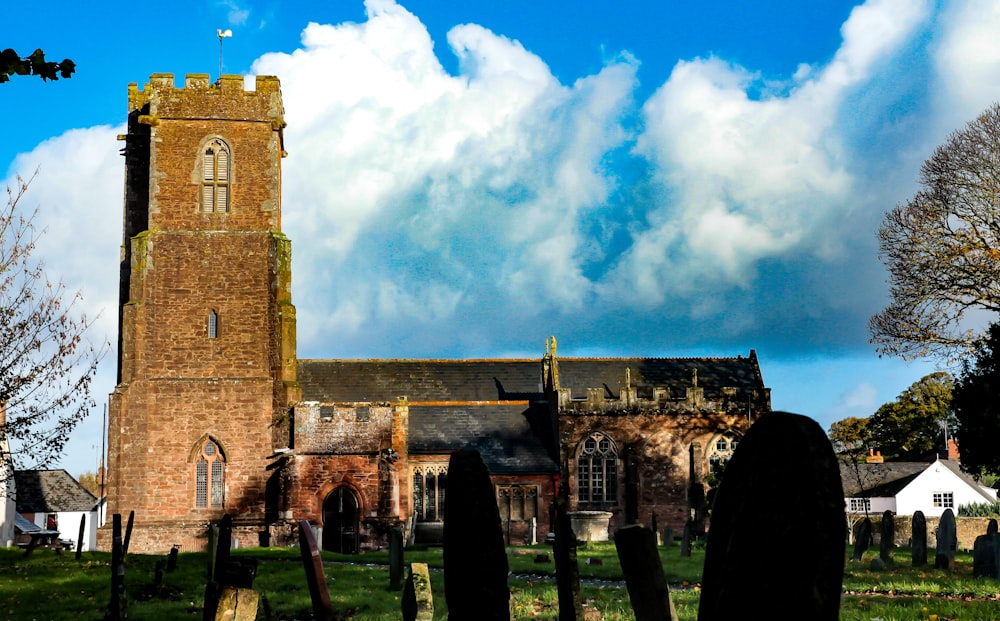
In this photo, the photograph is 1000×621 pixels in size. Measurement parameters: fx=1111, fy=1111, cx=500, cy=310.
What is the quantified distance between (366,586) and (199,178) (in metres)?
25.2

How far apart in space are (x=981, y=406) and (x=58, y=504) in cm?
4929

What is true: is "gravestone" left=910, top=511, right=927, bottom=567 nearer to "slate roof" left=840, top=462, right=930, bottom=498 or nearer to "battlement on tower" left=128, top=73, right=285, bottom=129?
"battlement on tower" left=128, top=73, right=285, bottom=129

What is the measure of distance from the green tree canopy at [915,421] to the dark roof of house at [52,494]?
157 feet

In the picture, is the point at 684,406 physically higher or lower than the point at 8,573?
higher

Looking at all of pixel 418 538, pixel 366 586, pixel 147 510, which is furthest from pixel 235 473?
pixel 366 586

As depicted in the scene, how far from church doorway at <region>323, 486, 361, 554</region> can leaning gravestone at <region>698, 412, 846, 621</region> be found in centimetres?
3528

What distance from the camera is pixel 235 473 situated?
39969mm

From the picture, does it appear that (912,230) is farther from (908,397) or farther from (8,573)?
(908,397)

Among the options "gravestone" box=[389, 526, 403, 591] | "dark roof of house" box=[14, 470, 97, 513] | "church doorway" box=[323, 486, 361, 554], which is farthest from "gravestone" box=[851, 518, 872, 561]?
"dark roof of house" box=[14, 470, 97, 513]

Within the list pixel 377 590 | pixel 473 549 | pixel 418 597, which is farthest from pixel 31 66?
pixel 377 590

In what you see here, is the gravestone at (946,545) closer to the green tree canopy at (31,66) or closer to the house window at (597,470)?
the green tree canopy at (31,66)

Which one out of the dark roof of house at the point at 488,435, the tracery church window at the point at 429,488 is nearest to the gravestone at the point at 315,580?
the dark roof of house at the point at 488,435

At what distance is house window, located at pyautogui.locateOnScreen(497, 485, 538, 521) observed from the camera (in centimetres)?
4244

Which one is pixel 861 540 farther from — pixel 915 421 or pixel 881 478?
pixel 915 421
